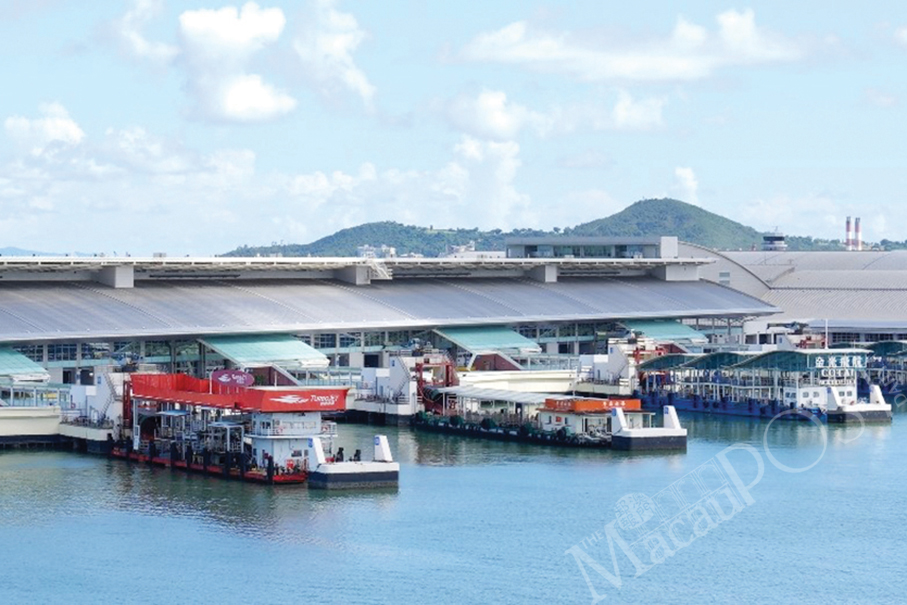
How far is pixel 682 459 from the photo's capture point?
5459cm

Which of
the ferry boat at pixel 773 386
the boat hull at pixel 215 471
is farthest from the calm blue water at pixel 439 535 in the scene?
the ferry boat at pixel 773 386

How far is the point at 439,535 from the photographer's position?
42.1 meters

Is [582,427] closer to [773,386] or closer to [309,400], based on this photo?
[309,400]

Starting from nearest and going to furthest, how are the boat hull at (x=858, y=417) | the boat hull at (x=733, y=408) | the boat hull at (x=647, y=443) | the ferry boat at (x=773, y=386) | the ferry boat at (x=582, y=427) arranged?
1. the boat hull at (x=647, y=443)
2. the ferry boat at (x=582, y=427)
3. the boat hull at (x=858, y=417)
4. the ferry boat at (x=773, y=386)
5. the boat hull at (x=733, y=408)

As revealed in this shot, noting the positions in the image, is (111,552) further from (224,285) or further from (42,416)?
(224,285)

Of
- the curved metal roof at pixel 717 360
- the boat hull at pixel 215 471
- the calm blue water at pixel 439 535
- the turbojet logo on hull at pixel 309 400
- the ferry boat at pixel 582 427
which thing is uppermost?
the curved metal roof at pixel 717 360

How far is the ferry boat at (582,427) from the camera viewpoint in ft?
186

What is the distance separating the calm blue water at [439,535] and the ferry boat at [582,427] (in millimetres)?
1645

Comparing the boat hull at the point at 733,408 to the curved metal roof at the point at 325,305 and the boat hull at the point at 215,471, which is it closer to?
the curved metal roof at the point at 325,305

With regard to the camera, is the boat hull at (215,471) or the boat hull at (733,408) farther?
the boat hull at (733,408)

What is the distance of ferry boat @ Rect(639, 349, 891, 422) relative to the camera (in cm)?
6712

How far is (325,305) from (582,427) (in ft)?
61.9

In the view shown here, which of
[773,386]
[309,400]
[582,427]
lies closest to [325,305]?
[773,386]

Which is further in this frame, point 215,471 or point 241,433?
point 241,433
